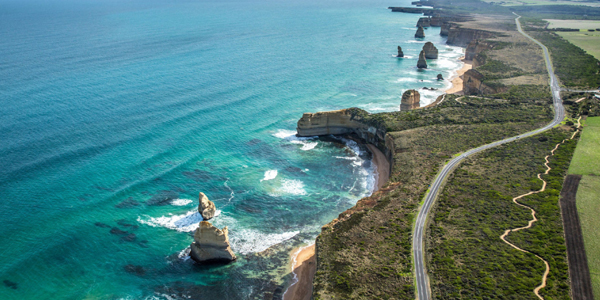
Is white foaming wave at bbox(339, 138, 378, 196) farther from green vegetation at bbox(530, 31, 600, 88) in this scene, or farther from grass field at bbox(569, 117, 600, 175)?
green vegetation at bbox(530, 31, 600, 88)

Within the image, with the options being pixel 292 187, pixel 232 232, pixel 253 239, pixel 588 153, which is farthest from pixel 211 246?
pixel 588 153

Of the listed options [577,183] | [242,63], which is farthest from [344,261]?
[242,63]

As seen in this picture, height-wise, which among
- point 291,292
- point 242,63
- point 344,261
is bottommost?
point 291,292

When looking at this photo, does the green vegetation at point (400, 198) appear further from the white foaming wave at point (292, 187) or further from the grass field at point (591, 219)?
the grass field at point (591, 219)

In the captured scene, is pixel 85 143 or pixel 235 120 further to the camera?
pixel 235 120

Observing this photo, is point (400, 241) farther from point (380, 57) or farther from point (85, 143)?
point (380, 57)
